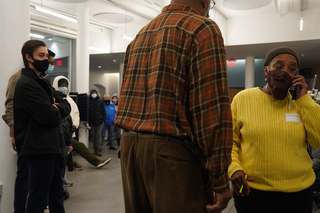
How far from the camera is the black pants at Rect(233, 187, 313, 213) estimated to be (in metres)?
1.56

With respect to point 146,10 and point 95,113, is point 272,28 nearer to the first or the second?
A: point 146,10

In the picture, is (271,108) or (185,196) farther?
(271,108)

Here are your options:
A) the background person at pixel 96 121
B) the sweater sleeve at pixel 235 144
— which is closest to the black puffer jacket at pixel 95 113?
the background person at pixel 96 121

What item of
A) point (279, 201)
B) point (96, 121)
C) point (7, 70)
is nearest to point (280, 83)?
point (279, 201)

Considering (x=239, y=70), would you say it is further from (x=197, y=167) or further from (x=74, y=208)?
(x=197, y=167)

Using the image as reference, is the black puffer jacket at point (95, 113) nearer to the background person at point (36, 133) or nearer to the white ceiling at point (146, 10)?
the white ceiling at point (146, 10)

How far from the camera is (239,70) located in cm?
1698

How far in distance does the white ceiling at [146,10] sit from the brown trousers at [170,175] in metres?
9.72

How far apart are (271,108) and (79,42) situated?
9.24 m

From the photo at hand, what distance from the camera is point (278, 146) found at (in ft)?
5.23

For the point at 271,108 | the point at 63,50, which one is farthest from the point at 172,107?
the point at 63,50

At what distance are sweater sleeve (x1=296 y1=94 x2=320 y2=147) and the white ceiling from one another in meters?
8.97

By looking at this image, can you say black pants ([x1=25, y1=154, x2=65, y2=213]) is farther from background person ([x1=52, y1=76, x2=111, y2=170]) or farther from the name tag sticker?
background person ([x1=52, y1=76, x2=111, y2=170])

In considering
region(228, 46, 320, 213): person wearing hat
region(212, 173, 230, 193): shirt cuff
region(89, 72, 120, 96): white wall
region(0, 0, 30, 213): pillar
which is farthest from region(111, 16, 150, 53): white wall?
region(212, 173, 230, 193): shirt cuff
